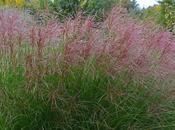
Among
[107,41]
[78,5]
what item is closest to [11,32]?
[107,41]

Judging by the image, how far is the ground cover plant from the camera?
396 cm

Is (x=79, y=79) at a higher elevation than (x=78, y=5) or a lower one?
lower

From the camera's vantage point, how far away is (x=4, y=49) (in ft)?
13.5

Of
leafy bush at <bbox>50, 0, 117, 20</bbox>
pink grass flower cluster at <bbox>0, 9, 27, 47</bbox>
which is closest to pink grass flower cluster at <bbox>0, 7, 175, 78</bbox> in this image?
pink grass flower cluster at <bbox>0, 9, 27, 47</bbox>

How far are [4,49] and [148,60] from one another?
3.79 ft

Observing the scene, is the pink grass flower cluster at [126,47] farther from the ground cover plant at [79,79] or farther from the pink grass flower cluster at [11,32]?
the pink grass flower cluster at [11,32]

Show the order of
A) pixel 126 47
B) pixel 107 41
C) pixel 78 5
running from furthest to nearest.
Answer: pixel 78 5 < pixel 107 41 < pixel 126 47

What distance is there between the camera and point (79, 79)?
13.2 feet

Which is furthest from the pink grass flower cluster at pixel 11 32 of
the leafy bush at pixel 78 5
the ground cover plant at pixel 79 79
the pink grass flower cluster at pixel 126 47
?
the leafy bush at pixel 78 5

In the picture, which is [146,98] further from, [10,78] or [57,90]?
[10,78]

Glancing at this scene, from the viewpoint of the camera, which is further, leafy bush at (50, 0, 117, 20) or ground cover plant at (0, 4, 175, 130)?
leafy bush at (50, 0, 117, 20)

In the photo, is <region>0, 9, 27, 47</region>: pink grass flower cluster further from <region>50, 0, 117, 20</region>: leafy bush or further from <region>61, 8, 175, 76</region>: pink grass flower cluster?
<region>50, 0, 117, 20</region>: leafy bush

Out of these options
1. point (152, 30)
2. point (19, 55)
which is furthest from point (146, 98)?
point (19, 55)

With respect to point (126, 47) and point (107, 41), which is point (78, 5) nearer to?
point (107, 41)
